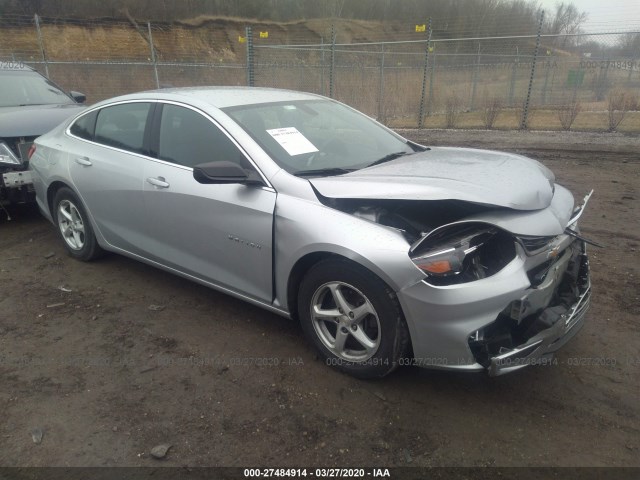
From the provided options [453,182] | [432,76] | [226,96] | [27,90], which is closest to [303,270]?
[453,182]

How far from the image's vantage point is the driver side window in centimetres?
333

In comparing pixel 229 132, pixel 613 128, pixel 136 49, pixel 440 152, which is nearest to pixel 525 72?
pixel 613 128

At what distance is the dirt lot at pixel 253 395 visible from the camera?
94.0 inches

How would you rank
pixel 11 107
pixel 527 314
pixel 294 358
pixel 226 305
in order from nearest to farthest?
pixel 527 314 < pixel 294 358 < pixel 226 305 < pixel 11 107

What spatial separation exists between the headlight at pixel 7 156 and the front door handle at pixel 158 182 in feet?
8.59

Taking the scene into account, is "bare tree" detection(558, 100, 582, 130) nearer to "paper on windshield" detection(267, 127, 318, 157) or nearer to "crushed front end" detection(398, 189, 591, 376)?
"paper on windshield" detection(267, 127, 318, 157)

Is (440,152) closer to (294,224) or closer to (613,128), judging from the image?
(294,224)

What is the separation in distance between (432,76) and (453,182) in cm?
1416

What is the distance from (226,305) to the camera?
3842 millimetres

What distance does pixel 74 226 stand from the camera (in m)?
4.61

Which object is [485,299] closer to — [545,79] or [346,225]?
[346,225]

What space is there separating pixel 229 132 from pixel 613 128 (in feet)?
40.1

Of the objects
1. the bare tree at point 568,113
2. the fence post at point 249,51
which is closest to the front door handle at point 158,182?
the fence post at point 249,51

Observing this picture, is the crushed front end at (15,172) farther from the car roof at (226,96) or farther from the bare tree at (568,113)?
the bare tree at (568,113)
